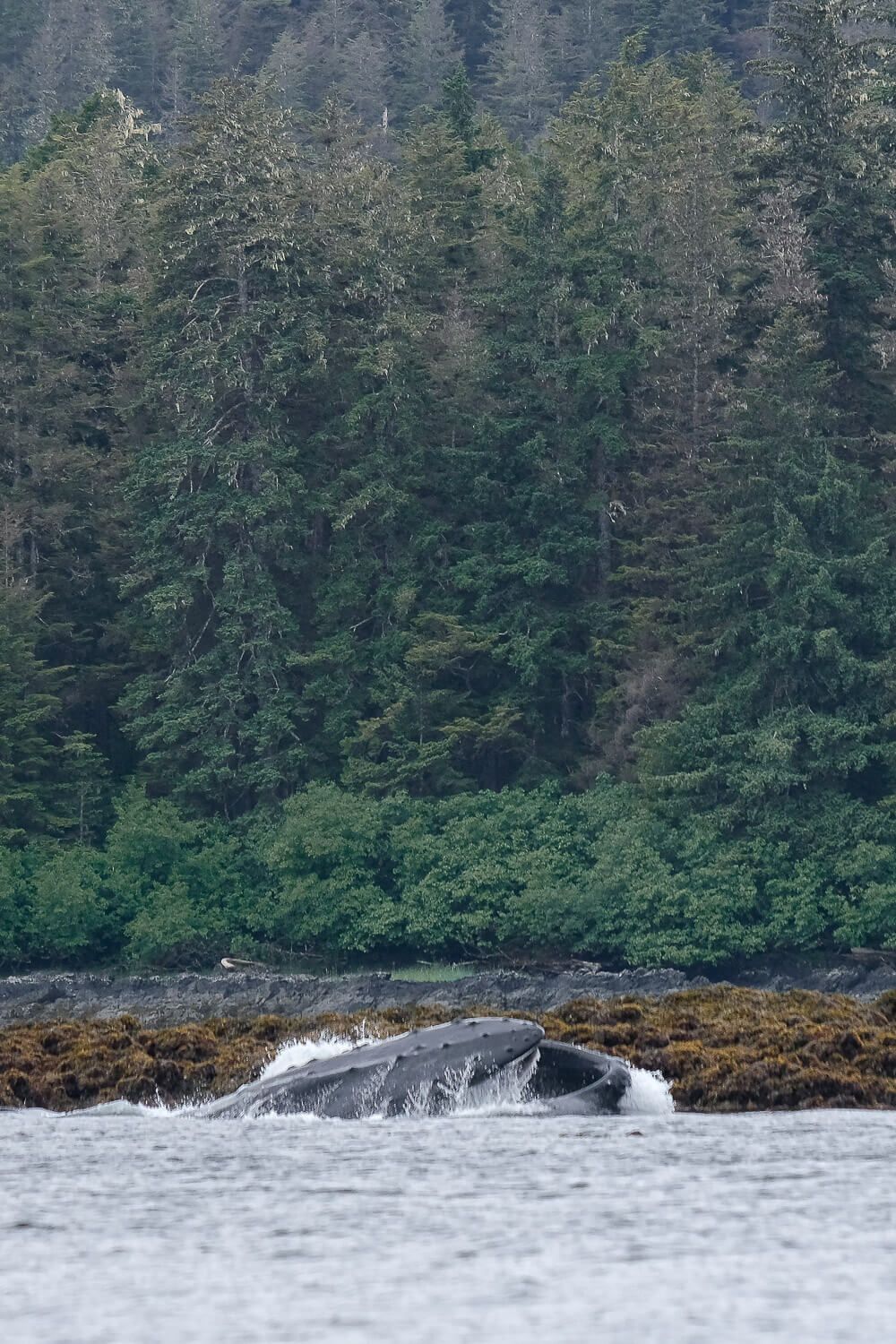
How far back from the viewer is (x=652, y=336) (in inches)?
2098

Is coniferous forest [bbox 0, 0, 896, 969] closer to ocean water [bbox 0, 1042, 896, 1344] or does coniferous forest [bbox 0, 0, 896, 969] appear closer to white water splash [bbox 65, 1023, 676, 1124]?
white water splash [bbox 65, 1023, 676, 1124]

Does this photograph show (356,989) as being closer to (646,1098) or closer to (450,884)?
(450,884)

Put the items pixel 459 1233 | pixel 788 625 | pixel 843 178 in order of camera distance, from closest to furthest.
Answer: pixel 459 1233, pixel 788 625, pixel 843 178

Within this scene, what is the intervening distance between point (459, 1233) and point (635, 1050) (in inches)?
307

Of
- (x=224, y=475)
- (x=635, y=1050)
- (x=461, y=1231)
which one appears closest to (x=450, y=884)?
(x=224, y=475)

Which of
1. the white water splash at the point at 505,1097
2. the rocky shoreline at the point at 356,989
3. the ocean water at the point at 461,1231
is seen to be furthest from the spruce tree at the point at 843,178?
the ocean water at the point at 461,1231

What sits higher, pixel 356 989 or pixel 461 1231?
pixel 461 1231

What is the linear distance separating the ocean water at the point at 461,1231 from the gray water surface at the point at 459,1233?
24mm

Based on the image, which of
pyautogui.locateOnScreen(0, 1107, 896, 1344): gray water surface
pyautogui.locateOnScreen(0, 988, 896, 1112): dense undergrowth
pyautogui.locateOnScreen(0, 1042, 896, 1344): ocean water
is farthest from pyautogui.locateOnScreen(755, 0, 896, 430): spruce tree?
pyautogui.locateOnScreen(0, 1107, 896, 1344): gray water surface

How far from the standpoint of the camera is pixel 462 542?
56.0 m

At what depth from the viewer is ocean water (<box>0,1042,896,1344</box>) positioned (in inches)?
402

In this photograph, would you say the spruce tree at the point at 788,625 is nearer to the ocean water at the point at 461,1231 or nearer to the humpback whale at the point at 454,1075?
the humpback whale at the point at 454,1075

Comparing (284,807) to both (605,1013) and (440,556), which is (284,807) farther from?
(605,1013)

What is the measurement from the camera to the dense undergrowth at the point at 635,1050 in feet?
61.7
